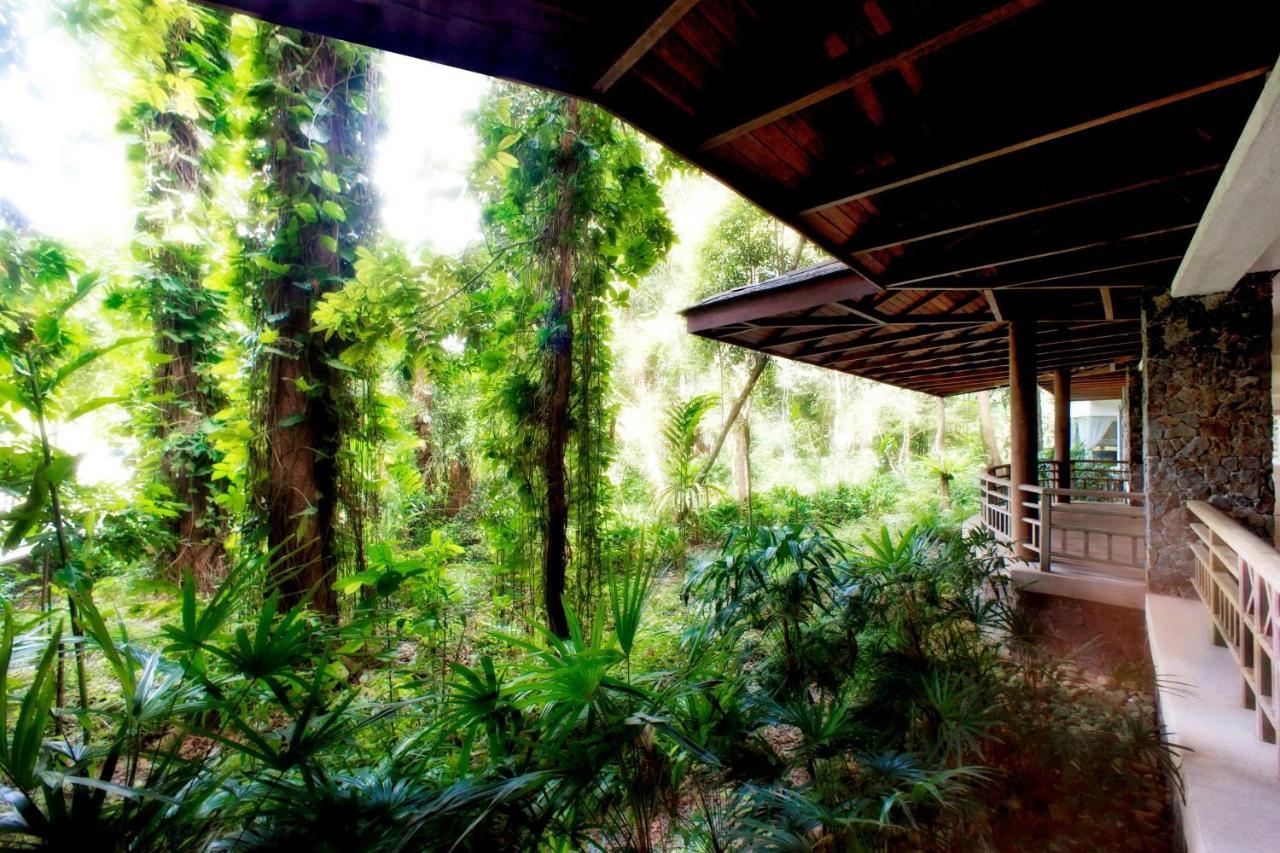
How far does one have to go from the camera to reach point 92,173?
334cm

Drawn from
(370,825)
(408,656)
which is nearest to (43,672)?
(370,825)

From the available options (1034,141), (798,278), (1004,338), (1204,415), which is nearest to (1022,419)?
(1204,415)

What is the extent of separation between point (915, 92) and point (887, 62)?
0.63 m

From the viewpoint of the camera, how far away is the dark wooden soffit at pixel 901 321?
4145 millimetres

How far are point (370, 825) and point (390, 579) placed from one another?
1.54 metres

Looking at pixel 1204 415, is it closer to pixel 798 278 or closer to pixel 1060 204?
pixel 1060 204

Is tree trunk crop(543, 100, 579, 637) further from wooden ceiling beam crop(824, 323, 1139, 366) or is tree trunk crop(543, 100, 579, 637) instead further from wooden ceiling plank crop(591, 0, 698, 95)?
wooden ceiling beam crop(824, 323, 1139, 366)

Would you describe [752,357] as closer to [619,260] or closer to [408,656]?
[619,260]

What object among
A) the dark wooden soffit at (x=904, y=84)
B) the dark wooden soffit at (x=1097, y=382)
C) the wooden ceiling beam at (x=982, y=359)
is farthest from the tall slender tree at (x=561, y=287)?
the dark wooden soffit at (x=1097, y=382)

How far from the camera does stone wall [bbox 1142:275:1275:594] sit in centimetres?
332

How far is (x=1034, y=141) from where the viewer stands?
6.30 ft

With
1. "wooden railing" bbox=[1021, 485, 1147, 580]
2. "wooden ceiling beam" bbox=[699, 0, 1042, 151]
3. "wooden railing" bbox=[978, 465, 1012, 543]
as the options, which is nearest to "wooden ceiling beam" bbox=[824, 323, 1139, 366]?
"wooden railing" bbox=[978, 465, 1012, 543]

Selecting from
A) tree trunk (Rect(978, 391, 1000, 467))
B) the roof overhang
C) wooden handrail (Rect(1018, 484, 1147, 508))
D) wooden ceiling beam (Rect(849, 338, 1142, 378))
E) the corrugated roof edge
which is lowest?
wooden handrail (Rect(1018, 484, 1147, 508))

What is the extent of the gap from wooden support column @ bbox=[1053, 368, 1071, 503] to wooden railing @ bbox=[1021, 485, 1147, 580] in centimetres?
64
